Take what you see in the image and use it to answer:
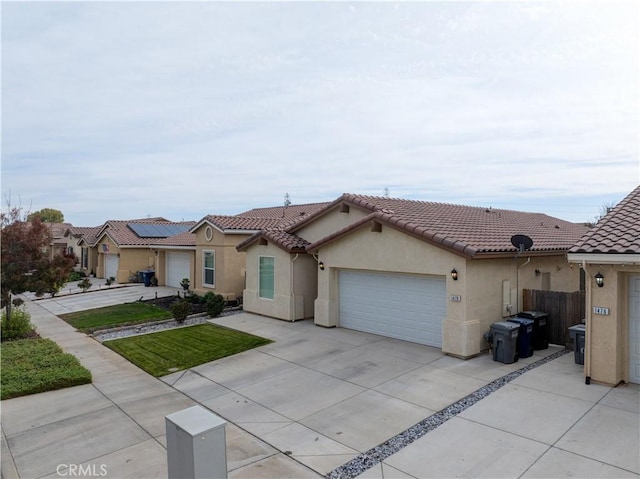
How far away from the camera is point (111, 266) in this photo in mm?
34156

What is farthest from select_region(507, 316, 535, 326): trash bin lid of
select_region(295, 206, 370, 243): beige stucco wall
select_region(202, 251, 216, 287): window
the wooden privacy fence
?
select_region(202, 251, 216, 287): window

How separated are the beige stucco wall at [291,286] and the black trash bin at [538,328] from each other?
7852 millimetres

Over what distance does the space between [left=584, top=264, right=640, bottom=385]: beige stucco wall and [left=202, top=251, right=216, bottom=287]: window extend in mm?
17119

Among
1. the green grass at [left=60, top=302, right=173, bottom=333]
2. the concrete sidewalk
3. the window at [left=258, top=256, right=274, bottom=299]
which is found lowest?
the concrete sidewalk

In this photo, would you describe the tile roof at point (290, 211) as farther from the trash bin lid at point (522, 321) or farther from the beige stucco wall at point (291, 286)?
the trash bin lid at point (522, 321)

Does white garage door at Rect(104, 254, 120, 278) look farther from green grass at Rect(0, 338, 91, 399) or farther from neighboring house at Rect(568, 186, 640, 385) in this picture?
neighboring house at Rect(568, 186, 640, 385)

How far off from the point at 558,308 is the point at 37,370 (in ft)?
47.4

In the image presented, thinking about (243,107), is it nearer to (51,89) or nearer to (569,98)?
(51,89)

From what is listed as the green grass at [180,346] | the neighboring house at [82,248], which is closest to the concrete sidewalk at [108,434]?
the green grass at [180,346]

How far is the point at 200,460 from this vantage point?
3943 millimetres

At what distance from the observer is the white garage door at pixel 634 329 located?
899 centimetres

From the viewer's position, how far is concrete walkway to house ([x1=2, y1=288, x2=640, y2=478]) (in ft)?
20.5

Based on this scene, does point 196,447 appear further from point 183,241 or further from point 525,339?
point 183,241

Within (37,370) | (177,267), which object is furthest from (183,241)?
(37,370)
